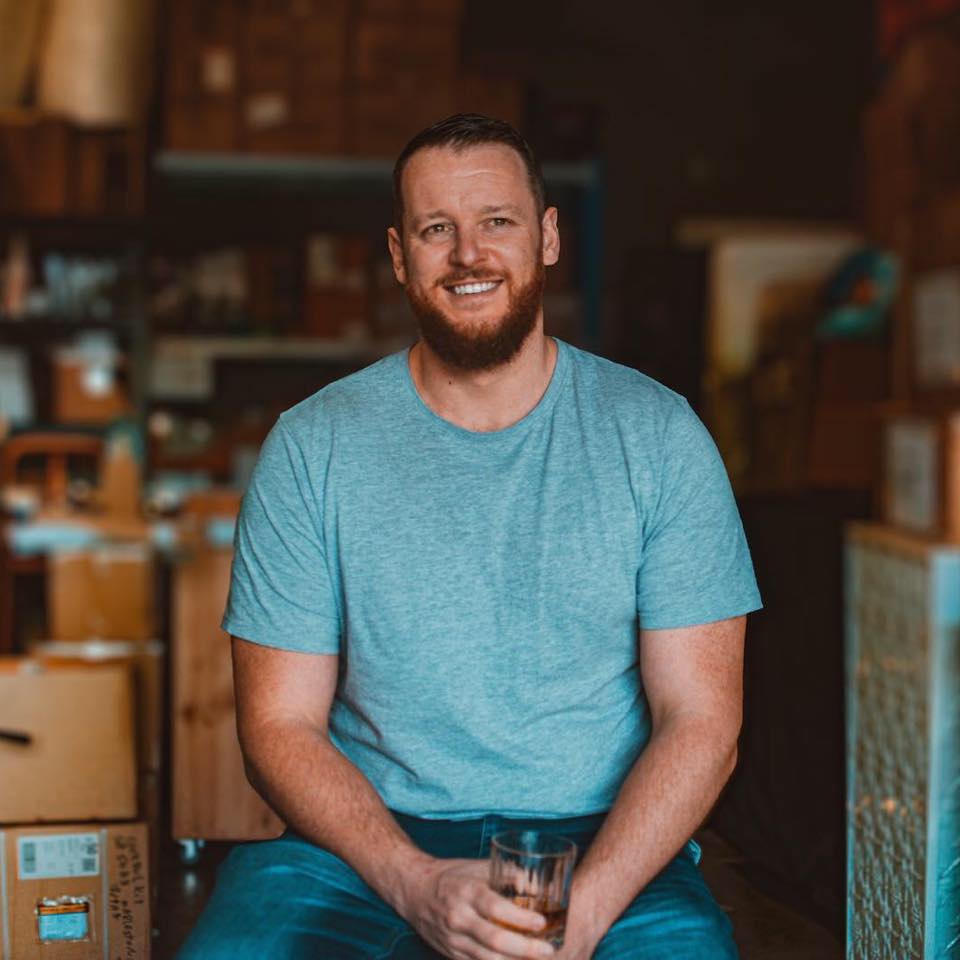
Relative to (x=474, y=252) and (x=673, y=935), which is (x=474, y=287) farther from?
(x=673, y=935)

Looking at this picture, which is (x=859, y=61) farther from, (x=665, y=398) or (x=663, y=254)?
(x=665, y=398)

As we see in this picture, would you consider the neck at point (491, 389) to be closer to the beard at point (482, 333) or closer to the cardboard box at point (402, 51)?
the beard at point (482, 333)

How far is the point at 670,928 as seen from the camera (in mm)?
1357

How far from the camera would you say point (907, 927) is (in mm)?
1830

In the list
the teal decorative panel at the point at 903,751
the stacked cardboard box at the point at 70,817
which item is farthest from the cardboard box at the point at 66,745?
the teal decorative panel at the point at 903,751

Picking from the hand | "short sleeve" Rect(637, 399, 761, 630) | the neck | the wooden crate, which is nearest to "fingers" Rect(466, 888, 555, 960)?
the hand

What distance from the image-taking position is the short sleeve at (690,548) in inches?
58.3

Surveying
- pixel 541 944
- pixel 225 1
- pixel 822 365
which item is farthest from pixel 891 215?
pixel 541 944

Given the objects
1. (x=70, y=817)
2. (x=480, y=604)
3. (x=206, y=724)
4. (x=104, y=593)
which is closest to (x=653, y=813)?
(x=480, y=604)

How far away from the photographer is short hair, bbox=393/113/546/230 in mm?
1563

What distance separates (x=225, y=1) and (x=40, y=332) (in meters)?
1.31

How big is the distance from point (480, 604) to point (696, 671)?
25 centimetres

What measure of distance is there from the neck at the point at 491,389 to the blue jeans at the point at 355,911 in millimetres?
466

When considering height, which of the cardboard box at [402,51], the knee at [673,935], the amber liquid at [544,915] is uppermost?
the cardboard box at [402,51]
